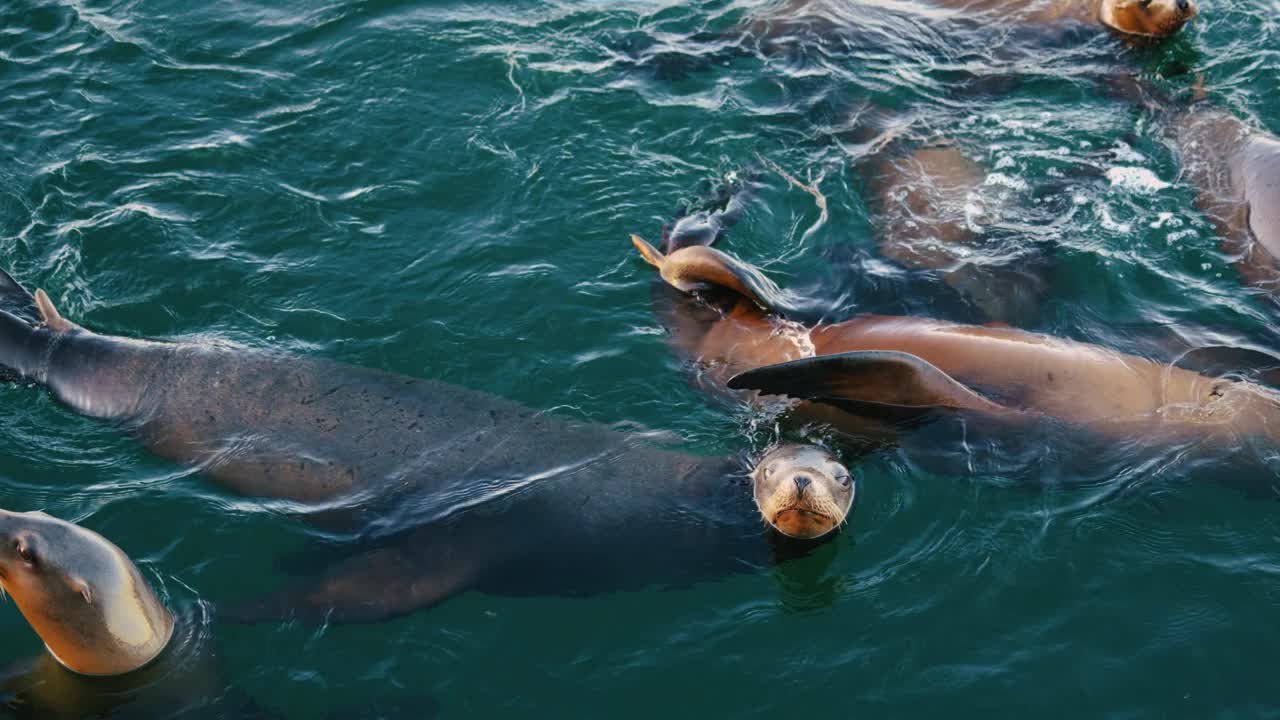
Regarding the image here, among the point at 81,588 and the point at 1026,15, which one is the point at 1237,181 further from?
the point at 81,588

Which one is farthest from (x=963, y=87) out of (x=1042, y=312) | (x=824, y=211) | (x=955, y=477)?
(x=955, y=477)

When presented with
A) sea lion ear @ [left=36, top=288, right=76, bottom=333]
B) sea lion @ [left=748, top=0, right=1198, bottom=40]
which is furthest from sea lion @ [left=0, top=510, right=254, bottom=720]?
sea lion @ [left=748, top=0, right=1198, bottom=40]

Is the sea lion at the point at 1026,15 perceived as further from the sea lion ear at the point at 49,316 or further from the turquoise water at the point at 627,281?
the sea lion ear at the point at 49,316

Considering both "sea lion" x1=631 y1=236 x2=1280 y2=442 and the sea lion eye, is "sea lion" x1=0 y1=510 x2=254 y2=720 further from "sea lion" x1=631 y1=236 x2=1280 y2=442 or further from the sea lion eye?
"sea lion" x1=631 y1=236 x2=1280 y2=442

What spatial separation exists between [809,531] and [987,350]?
64.5 inches

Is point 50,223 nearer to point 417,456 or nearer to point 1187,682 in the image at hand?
point 417,456

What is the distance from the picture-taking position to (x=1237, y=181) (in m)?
8.66

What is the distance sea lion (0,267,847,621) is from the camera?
20.4 feet

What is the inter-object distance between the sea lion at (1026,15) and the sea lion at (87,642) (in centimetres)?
771

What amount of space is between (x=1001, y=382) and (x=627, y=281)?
2.67m

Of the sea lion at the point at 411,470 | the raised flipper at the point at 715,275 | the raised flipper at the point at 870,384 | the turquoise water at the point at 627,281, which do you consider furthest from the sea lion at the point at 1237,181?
the sea lion at the point at 411,470

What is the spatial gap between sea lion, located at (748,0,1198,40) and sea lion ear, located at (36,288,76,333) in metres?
6.64

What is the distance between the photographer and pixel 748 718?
17.8 ft

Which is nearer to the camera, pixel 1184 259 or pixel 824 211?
pixel 1184 259
